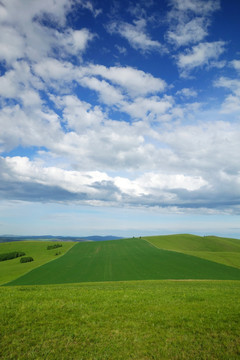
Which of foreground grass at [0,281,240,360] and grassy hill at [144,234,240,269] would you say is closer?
foreground grass at [0,281,240,360]

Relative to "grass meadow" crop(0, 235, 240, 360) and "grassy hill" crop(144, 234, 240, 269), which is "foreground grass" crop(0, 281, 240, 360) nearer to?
"grass meadow" crop(0, 235, 240, 360)

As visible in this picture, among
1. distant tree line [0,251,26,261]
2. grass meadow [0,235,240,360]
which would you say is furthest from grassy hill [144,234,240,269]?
grass meadow [0,235,240,360]

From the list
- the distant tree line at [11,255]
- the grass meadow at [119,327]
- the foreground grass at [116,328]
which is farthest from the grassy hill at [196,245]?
the foreground grass at [116,328]

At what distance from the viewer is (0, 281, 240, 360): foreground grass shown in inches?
318

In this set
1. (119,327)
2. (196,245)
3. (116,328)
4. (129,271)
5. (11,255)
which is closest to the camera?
(116,328)

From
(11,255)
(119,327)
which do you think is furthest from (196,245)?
(119,327)

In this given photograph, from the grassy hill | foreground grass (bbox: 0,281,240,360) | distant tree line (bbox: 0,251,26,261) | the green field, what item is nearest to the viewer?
Answer: foreground grass (bbox: 0,281,240,360)

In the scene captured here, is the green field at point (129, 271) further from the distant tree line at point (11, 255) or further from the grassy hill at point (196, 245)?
the distant tree line at point (11, 255)

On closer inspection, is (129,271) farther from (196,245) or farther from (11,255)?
(196,245)

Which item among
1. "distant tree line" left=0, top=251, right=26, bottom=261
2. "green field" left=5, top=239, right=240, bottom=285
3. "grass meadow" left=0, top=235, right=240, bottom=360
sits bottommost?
"distant tree line" left=0, top=251, right=26, bottom=261

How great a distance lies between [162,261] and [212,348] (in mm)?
62625

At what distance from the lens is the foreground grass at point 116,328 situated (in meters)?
8.09

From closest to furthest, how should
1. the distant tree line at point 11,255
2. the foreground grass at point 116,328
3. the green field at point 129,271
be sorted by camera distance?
the foreground grass at point 116,328, the green field at point 129,271, the distant tree line at point 11,255

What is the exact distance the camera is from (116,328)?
391 inches
